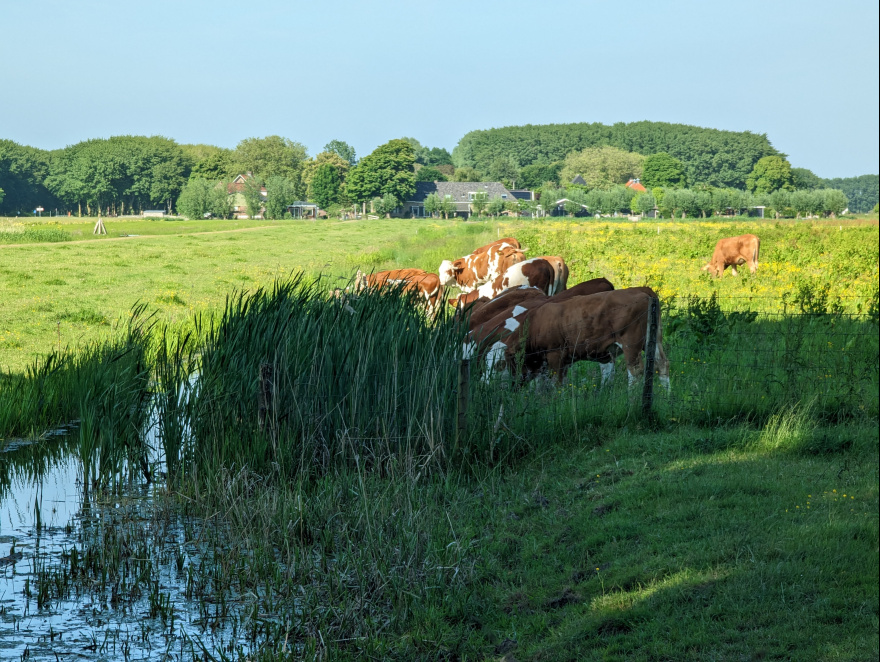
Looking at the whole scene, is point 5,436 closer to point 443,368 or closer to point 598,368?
point 443,368

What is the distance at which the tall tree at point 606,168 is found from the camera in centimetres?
15200

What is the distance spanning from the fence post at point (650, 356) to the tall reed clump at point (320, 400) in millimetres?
2102

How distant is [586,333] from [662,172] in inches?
5764

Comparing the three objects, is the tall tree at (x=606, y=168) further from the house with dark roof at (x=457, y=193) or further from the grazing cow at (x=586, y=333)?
the grazing cow at (x=586, y=333)

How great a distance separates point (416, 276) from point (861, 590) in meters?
15.7

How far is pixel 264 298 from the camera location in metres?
9.86

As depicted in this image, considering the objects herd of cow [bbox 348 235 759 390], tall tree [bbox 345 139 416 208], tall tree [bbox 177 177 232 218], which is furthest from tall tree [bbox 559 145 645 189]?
herd of cow [bbox 348 235 759 390]

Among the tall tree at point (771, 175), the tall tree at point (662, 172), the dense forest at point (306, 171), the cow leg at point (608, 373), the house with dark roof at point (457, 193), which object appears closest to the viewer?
the cow leg at point (608, 373)

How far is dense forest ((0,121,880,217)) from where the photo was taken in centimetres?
11050

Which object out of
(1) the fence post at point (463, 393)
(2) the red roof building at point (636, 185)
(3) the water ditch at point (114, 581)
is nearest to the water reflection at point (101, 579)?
(3) the water ditch at point (114, 581)

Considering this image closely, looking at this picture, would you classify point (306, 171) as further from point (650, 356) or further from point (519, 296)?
point (650, 356)

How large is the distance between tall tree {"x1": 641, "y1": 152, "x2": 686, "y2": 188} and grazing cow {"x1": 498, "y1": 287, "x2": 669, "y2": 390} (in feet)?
470

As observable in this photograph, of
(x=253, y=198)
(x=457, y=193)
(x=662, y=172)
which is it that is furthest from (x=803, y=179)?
(x=253, y=198)

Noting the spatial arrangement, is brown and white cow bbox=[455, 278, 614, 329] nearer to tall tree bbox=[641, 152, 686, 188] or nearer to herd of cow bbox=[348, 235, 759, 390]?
herd of cow bbox=[348, 235, 759, 390]
